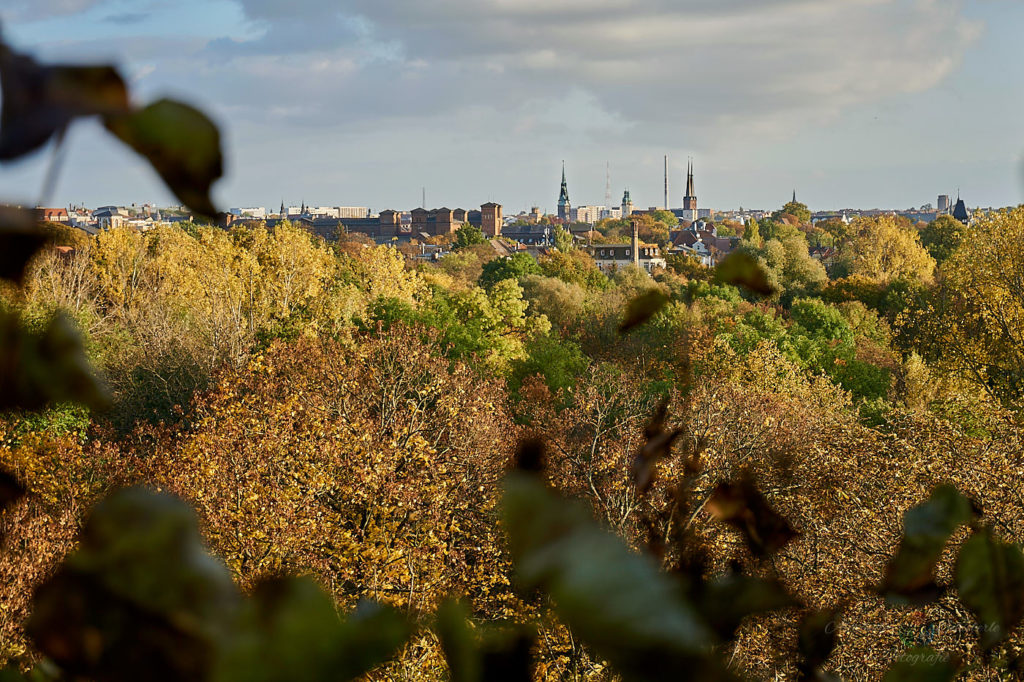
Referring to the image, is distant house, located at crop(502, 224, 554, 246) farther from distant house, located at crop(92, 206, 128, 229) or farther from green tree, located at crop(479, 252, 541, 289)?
distant house, located at crop(92, 206, 128, 229)

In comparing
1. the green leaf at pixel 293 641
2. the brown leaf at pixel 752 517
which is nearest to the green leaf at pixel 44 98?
the green leaf at pixel 293 641

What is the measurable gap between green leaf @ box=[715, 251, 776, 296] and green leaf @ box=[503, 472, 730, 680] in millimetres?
521

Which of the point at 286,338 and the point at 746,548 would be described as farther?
the point at 286,338

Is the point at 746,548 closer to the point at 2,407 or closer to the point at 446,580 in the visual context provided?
the point at 2,407

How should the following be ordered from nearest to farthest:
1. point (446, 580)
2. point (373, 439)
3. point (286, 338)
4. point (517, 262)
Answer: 1. point (446, 580)
2. point (373, 439)
3. point (286, 338)
4. point (517, 262)

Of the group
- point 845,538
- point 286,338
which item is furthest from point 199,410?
point 845,538

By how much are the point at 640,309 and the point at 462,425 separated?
55.6ft

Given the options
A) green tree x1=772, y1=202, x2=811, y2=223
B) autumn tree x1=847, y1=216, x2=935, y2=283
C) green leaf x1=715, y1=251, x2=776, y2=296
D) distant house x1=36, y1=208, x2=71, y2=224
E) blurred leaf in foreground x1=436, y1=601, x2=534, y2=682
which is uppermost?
green tree x1=772, y1=202, x2=811, y2=223

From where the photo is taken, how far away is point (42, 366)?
1.86 ft

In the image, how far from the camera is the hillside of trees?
32.8ft

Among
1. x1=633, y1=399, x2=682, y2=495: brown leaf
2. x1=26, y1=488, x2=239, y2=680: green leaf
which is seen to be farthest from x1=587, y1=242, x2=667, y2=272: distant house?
x1=26, y1=488, x2=239, y2=680: green leaf

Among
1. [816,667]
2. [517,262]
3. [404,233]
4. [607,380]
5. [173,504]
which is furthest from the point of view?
[404,233]

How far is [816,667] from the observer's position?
109 centimetres

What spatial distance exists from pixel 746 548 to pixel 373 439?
14.7m
